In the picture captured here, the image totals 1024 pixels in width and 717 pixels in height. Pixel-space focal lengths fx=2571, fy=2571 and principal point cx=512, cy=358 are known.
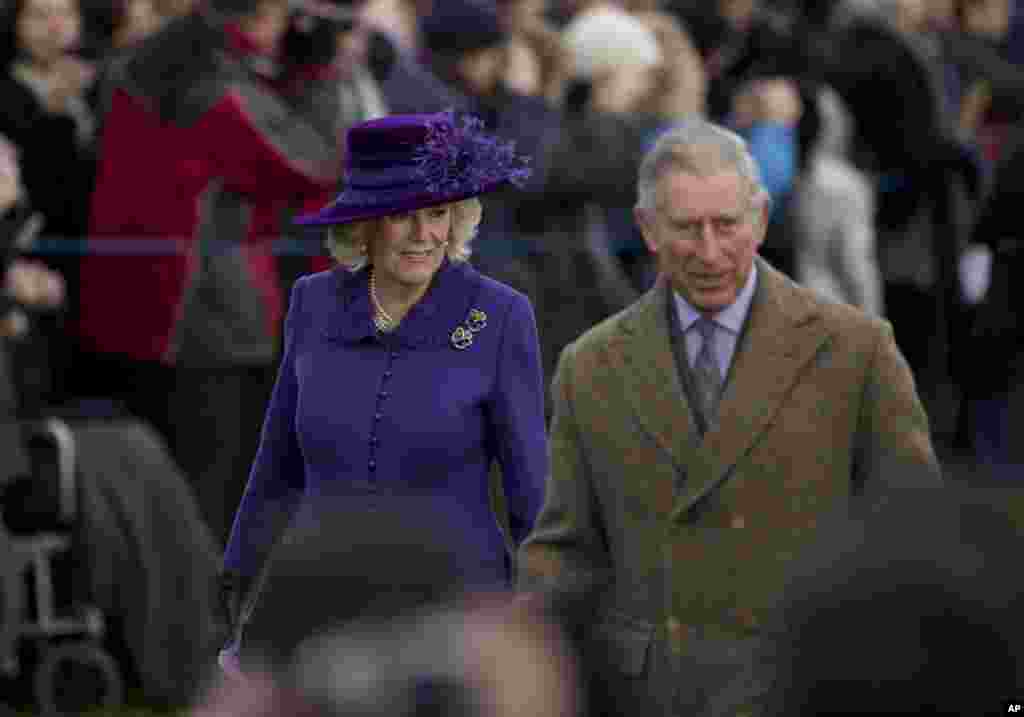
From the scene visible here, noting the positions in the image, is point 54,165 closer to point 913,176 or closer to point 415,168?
point 913,176

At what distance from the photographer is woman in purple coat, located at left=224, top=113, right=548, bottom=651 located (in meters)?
5.36

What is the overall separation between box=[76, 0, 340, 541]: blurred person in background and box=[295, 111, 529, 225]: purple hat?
11.0ft

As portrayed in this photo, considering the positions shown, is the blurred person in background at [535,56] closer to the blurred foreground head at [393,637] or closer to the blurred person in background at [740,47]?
the blurred person in background at [740,47]

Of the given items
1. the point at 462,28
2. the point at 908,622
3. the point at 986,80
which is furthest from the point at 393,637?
the point at 986,80

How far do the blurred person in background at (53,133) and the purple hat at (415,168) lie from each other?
377 centimetres

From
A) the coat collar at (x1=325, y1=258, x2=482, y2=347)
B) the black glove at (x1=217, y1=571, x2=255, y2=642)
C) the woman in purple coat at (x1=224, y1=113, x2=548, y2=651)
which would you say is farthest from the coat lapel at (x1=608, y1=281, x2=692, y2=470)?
the black glove at (x1=217, y1=571, x2=255, y2=642)

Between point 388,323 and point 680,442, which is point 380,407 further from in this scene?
point 680,442

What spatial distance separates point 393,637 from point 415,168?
132 inches

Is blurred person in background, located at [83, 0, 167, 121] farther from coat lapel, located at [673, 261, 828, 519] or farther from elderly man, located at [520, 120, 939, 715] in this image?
coat lapel, located at [673, 261, 828, 519]

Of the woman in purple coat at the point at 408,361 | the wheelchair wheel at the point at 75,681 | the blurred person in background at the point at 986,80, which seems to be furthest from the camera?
the blurred person in background at the point at 986,80

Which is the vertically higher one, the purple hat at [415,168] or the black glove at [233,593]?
the purple hat at [415,168]

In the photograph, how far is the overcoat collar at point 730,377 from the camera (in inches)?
203

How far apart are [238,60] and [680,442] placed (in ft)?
13.9

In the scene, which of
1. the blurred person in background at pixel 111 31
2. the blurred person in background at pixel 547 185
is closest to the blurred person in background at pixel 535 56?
the blurred person in background at pixel 547 185
